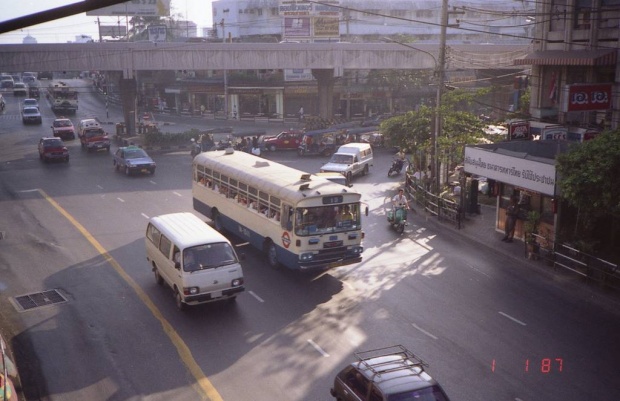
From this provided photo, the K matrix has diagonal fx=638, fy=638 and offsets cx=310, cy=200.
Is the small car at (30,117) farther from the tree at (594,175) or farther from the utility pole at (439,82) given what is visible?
the tree at (594,175)

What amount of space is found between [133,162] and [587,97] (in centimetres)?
2404

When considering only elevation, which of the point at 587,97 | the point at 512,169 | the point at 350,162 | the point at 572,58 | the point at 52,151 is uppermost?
the point at 572,58

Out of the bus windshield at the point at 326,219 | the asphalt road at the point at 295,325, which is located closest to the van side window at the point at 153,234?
the asphalt road at the point at 295,325

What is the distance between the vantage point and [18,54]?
49219 mm

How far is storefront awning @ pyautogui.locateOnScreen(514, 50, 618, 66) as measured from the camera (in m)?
27.3

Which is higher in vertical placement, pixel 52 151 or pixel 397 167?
pixel 52 151

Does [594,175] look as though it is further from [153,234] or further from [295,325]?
[153,234]

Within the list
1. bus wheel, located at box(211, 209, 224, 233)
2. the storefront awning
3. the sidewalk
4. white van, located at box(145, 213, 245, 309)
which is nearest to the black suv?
white van, located at box(145, 213, 245, 309)

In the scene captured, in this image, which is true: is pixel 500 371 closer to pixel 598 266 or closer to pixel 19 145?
pixel 598 266

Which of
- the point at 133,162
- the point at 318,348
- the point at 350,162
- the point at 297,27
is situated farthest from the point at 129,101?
the point at 318,348

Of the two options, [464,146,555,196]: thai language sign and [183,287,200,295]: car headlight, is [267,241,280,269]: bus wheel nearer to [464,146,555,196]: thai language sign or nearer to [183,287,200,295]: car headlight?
[183,287,200,295]: car headlight

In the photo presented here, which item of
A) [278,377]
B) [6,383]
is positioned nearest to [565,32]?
[278,377]

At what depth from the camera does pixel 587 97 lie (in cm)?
2652

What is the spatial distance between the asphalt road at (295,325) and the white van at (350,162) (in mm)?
11082
